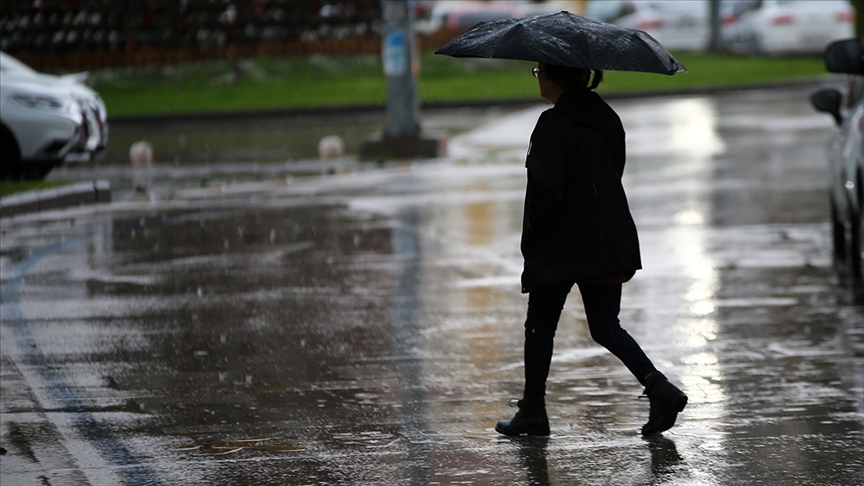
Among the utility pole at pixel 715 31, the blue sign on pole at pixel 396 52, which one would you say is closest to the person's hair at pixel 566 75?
the blue sign on pole at pixel 396 52

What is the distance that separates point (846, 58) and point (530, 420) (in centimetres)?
426

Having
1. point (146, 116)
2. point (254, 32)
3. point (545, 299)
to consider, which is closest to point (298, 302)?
point (545, 299)

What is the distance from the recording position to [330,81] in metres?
32.9

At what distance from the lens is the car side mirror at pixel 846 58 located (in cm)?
948

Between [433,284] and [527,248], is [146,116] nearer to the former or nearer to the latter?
[433,284]

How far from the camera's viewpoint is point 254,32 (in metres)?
34.7

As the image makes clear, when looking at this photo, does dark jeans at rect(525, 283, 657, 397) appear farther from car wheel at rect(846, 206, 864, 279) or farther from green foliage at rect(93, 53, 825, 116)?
green foliage at rect(93, 53, 825, 116)

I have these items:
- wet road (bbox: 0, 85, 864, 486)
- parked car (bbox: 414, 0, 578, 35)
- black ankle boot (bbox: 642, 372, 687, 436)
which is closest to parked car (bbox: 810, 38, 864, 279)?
wet road (bbox: 0, 85, 864, 486)

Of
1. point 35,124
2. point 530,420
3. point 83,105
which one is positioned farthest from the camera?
point 83,105

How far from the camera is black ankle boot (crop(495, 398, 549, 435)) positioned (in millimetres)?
6387

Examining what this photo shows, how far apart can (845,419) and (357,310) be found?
12.5 ft

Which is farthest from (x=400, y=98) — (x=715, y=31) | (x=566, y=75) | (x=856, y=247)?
(x=715, y=31)

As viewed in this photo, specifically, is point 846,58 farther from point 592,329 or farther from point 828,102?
point 592,329

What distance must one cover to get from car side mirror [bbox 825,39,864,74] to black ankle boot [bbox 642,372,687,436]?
12.9 feet
